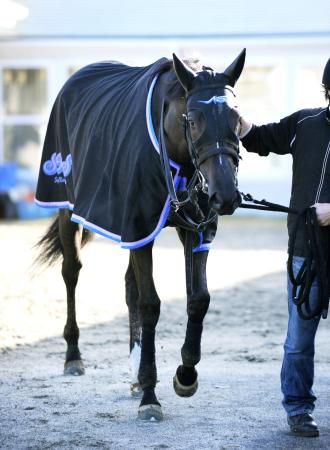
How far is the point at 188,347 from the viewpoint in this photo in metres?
4.75

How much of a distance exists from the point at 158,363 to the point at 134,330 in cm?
73

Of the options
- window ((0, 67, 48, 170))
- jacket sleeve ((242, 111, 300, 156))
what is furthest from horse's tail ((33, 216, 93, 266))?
window ((0, 67, 48, 170))

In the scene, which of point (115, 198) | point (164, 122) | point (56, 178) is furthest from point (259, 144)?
point (56, 178)

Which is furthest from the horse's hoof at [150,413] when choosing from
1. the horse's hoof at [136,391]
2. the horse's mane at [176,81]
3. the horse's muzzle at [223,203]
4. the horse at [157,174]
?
the horse's mane at [176,81]

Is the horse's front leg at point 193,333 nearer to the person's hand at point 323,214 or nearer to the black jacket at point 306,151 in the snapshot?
the black jacket at point 306,151

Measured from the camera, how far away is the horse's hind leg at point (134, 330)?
17.4 ft

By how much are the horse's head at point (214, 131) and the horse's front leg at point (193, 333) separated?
2.64 ft

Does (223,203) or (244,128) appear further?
(244,128)

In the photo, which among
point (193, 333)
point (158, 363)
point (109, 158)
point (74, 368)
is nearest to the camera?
point (193, 333)

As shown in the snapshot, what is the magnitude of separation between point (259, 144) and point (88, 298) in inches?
168

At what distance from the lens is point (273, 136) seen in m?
4.54

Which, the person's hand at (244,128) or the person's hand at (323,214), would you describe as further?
the person's hand at (244,128)

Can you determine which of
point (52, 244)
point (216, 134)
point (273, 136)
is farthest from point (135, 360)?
point (216, 134)

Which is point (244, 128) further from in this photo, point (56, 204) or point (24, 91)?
point (24, 91)
